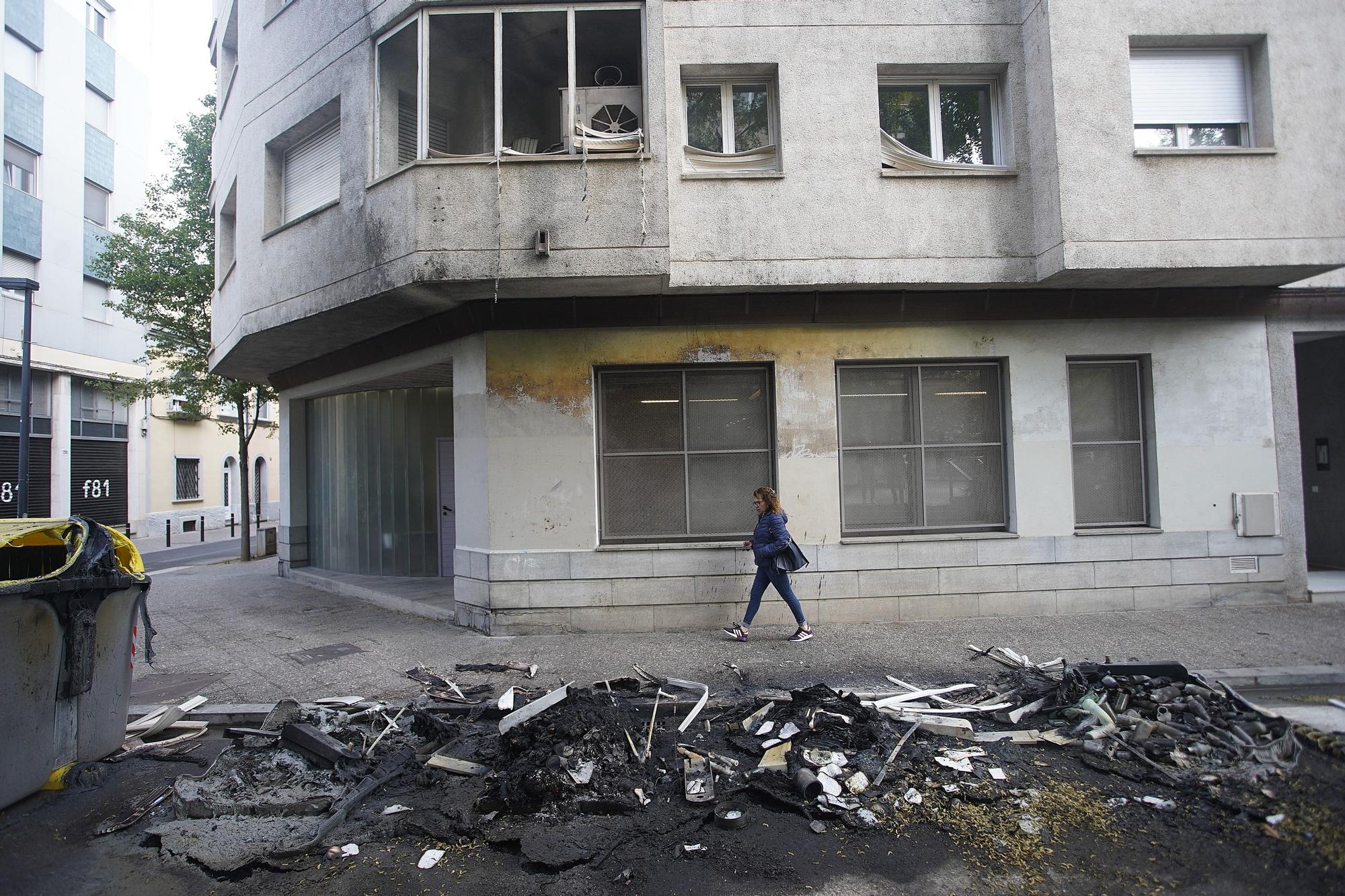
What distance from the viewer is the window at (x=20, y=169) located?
22156 millimetres

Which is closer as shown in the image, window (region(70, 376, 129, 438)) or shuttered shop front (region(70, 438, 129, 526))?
shuttered shop front (region(70, 438, 129, 526))

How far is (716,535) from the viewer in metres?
8.14

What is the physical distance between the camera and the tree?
49.8 feet

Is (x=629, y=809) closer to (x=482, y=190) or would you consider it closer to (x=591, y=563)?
(x=591, y=563)

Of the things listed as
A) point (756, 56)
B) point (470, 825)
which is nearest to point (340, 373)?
point (756, 56)

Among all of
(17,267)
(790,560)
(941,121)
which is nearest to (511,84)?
(941,121)

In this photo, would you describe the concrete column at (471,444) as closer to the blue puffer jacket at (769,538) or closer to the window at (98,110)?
the blue puffer jacket at (769,538)

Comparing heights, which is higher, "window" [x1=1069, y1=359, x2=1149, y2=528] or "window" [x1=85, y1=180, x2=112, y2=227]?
"window" [x1=85, y1=180, x2=112, y2=227]

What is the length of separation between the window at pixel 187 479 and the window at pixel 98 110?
13463 mm

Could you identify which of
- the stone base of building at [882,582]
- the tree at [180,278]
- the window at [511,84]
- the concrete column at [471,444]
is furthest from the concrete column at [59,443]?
the stone base of building at [882,582]

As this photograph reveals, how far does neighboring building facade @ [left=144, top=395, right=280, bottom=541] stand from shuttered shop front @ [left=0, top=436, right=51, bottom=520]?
356cm

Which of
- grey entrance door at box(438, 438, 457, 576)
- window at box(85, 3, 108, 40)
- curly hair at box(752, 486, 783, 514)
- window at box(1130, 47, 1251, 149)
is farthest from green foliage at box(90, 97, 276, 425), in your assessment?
window at box(1130, 47, 1251, 149)

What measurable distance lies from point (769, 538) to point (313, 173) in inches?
324

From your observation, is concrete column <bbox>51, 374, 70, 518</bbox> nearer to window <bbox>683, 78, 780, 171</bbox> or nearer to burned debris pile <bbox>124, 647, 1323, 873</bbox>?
burned debris pile <bbox>124, 647, 1323, 873</bbox>
